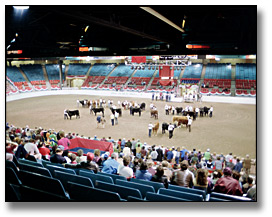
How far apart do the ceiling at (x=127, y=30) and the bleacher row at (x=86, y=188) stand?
142 inches

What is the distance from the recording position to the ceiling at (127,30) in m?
6.53

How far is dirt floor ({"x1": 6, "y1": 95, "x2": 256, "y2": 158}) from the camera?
13.6 meters

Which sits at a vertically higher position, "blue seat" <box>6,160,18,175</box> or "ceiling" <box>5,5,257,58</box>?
"ceiling" <box>5,5,257,58</box>

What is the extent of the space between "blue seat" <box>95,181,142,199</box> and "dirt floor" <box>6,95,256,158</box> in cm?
822

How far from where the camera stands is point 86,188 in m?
5.36

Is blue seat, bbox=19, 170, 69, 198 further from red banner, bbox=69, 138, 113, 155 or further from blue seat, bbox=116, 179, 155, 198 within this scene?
red banner, bbox=69, 138, 113, 155

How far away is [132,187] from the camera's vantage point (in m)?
5.47

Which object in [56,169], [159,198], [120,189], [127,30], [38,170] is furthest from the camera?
[127,30]

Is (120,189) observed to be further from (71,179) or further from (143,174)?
(71,179)

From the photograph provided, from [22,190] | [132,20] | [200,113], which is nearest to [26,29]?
[132,20]

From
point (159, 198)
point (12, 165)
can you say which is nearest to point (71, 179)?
point (12, 165)

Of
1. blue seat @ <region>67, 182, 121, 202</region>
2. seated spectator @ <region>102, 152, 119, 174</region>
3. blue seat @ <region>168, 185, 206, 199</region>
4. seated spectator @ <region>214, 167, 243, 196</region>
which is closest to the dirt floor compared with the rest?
seated spectator @ <region>214, 167, 243, 196</region>

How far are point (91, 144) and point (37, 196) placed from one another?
6.29 m

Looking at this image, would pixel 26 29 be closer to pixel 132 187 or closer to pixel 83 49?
pixel 83 49
